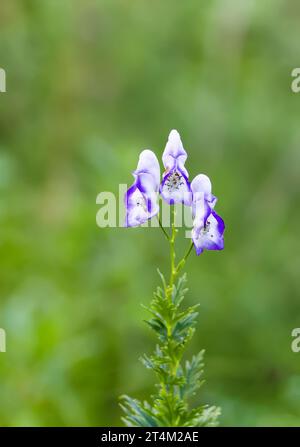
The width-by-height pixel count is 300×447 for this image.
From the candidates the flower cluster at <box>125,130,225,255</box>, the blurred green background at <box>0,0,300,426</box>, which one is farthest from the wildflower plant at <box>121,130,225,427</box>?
the blurred green background at <box>0,0,300,426</box>

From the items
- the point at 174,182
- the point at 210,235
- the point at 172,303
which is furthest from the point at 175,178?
the point at 172,303

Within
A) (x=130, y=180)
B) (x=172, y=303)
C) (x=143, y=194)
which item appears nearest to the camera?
(x=172, y=303)

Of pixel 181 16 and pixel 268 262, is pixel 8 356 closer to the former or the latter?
pixel 268 262

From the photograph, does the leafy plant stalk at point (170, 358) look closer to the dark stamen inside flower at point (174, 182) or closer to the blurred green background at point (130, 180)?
the dark stamen inside flower at point (174, 182)

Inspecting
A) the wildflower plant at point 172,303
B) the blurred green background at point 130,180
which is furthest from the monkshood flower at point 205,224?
the blurred green background at point 130,180

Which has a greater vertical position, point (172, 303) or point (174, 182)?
point (174, 182)

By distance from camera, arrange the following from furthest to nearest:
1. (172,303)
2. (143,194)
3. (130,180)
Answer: (130,180) → (143,194) → (172,303)

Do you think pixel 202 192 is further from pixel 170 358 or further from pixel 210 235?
pixel 170 358
